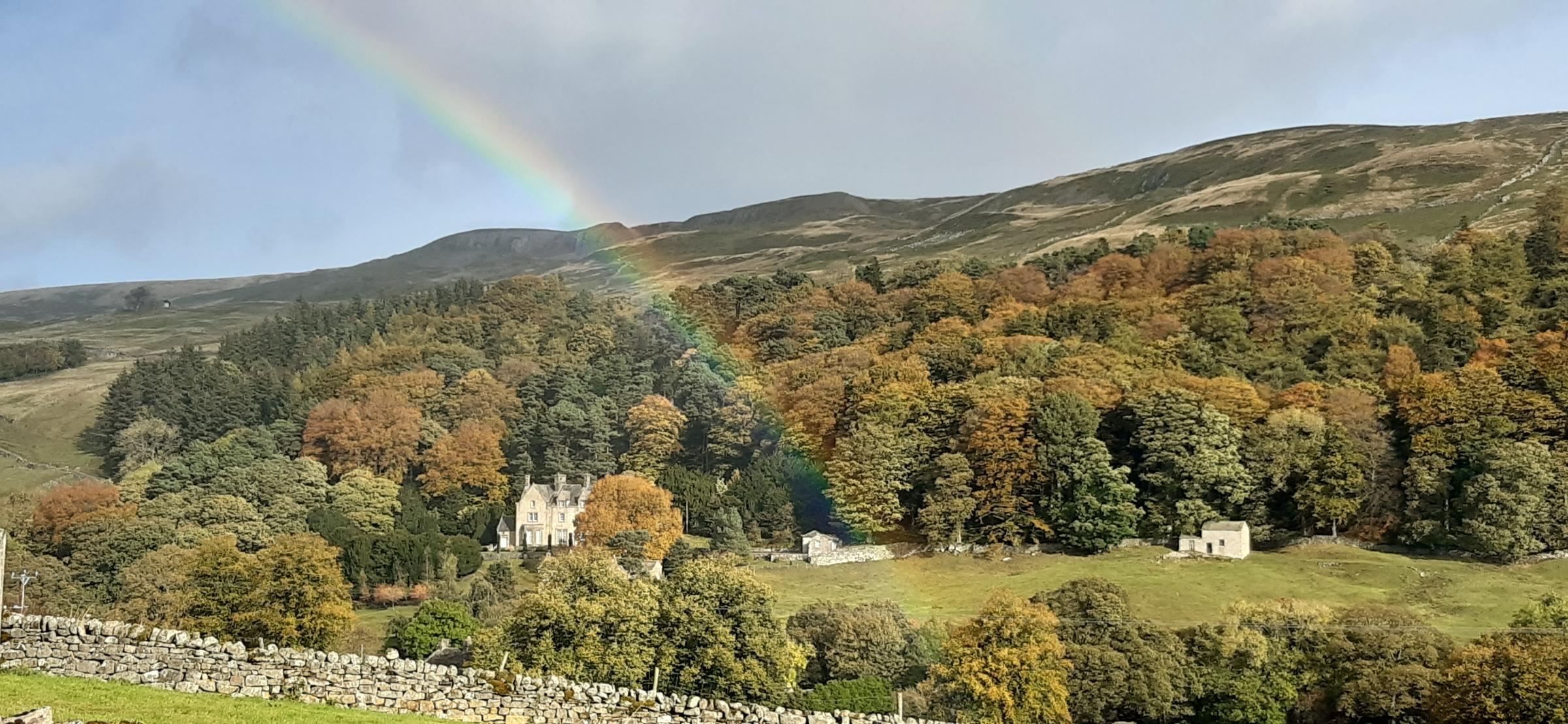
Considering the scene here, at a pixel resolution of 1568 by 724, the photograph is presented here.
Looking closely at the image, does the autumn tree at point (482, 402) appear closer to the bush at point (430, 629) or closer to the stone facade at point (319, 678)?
the bush at point (430, 629)

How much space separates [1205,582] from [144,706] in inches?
1990

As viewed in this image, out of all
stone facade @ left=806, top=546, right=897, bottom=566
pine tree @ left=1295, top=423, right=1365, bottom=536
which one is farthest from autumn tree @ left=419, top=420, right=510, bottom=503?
pine tree @ left=1295, top=423, right=1365, bottom=536

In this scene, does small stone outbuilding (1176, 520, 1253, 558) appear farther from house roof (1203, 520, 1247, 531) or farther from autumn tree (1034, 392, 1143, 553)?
autumn tree (1034, 392, 1143, 553)

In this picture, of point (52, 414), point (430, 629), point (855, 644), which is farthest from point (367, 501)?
point (52, 414)

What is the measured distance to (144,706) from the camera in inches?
640

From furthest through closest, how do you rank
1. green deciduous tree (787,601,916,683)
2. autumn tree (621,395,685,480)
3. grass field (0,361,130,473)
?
grass field (0,361,130,473) → autumn tree (621,395,685,480) → green deciduous tree (787,601,916,683)

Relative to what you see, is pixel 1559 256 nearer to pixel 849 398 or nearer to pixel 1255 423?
pixel 1255 423

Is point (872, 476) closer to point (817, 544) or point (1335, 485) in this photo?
point (817, 544)

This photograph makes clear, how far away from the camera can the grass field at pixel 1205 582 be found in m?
51.1

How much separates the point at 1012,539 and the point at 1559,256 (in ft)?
185

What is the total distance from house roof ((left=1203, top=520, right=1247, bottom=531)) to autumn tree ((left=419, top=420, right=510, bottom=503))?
52.4m

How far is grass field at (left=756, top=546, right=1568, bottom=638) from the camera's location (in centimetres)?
5109

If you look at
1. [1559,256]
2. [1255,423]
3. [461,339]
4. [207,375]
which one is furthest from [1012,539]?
[207,375]

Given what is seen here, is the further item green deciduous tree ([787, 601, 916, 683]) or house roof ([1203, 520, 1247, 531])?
house roof ([1203, 520, 1247, 531])
